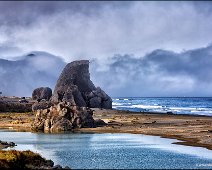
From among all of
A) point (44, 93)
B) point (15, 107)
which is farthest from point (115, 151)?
point (44, 93)

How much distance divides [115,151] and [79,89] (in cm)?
10615

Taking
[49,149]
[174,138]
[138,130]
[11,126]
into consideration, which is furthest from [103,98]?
[49,149]

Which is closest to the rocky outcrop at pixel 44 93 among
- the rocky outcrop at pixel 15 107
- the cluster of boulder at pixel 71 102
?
the cluster of boulder at pixel 71 102

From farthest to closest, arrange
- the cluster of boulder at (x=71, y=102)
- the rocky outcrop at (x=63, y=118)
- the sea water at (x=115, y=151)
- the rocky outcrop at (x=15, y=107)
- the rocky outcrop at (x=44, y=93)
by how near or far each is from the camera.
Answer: the rocky outcrop at (x=44, y=93) < the rocky outcrop at (x=15, y=107) < the cluster of boulder at (x=71, y=102) < the rocky outcrop at (x=63, y=118) < the sea water at (x=115, y=151)

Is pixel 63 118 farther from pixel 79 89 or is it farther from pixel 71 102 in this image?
pixel 79 89

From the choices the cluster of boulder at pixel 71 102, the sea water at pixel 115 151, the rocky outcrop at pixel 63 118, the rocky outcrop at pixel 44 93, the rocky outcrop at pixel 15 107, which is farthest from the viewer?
the rocky outcrop at pixel 44 93

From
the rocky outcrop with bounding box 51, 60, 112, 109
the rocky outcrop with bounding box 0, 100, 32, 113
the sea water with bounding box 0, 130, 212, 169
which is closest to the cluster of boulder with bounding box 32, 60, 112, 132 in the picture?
the rocky outcrop with bounding box 51, 60, 112, 109

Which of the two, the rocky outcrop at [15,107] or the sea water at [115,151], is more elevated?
the rocky outcrop at [15,107]

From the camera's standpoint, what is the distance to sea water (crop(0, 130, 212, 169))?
44375 millimetres

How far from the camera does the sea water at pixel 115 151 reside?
44375 millimetres

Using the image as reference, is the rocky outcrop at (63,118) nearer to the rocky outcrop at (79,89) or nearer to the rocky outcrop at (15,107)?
the rocky outcrop at (79,89)

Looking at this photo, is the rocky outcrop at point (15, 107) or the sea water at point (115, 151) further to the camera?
the rocky outcrop at point (15, 107)

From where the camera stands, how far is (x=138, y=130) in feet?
268

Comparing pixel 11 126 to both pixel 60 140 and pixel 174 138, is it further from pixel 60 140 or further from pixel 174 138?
pixel 174 138
